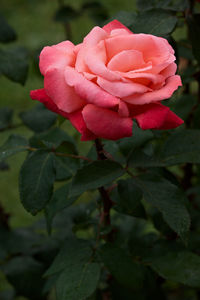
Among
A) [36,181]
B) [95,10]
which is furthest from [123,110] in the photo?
[95,10]

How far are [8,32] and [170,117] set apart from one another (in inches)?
34.0

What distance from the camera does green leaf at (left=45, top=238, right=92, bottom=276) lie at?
905mm

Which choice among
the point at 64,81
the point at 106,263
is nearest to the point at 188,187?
the point at 106,263

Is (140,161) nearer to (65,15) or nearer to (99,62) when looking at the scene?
(99,62)

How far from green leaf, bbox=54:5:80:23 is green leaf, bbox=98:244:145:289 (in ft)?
4.22

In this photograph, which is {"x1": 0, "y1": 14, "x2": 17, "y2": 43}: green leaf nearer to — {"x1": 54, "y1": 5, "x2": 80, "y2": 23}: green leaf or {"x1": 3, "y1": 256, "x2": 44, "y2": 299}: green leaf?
{"x1": 54, "y1": 5, "x2": 80, "y2": 23}: green leaf

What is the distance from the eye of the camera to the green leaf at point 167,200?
798 millimetres

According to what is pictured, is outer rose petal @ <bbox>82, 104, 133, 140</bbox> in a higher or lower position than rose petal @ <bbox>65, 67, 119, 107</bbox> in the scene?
lower

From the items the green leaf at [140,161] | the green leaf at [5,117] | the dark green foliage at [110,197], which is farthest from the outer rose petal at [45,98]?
the green leaf at [5,117]

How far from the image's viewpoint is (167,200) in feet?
2.71

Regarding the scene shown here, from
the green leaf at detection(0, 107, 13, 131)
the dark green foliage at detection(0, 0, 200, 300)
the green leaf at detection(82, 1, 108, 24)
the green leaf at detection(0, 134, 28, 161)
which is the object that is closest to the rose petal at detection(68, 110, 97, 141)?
the dark green foliage at detection(0, 0, 200, 300)

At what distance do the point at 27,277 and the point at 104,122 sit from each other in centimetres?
79

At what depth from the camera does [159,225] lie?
3.65 feet

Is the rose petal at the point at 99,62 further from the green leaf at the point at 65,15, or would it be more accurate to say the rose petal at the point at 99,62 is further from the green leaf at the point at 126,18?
the green leaf at the point at 65,15
